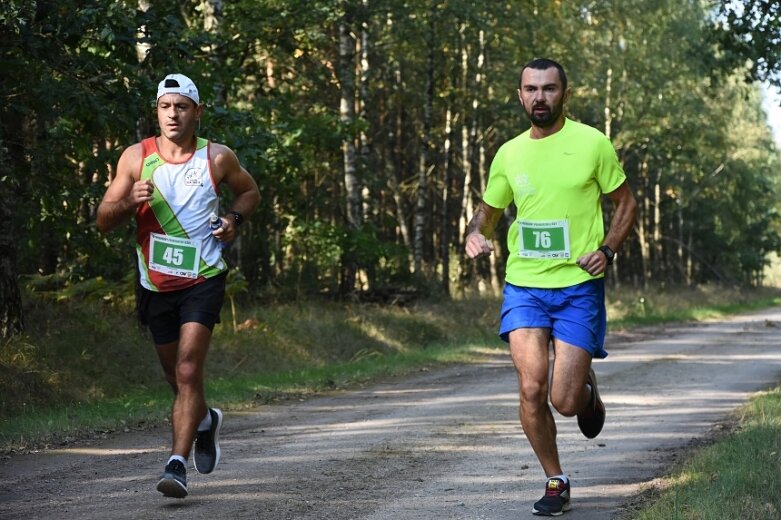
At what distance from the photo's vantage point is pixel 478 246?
20.3 feet

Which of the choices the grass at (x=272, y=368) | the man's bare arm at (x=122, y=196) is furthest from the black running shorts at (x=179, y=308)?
the grass at (x=272, y=368)

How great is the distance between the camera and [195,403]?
21.2 ft

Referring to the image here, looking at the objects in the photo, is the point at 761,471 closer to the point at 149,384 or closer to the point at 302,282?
the point at 149,384

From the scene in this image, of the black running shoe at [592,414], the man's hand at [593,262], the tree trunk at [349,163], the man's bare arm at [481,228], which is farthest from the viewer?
the tree trunk at [349,163]

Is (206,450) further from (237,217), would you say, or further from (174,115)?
(174,115)

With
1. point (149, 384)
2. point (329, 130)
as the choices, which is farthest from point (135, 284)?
point (329, 130)

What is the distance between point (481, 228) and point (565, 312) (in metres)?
0.70

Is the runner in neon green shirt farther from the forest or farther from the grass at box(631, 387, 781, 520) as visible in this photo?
the forest

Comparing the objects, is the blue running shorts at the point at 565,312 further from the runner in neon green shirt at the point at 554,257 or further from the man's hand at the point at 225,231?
the man's hand at the point at 225,231

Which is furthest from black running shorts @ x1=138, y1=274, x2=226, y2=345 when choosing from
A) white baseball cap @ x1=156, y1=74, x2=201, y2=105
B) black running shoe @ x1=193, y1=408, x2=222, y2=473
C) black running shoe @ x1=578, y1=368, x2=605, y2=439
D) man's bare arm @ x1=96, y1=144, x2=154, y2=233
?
black running shoe @ x1=578, y1=368, x2=605, y2=439

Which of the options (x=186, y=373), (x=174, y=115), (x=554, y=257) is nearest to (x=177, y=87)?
(x=174, y=115)

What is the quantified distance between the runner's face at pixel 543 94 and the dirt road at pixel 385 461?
202 cm

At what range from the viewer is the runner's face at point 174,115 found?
21.0 feet

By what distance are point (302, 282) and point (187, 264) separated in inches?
653
